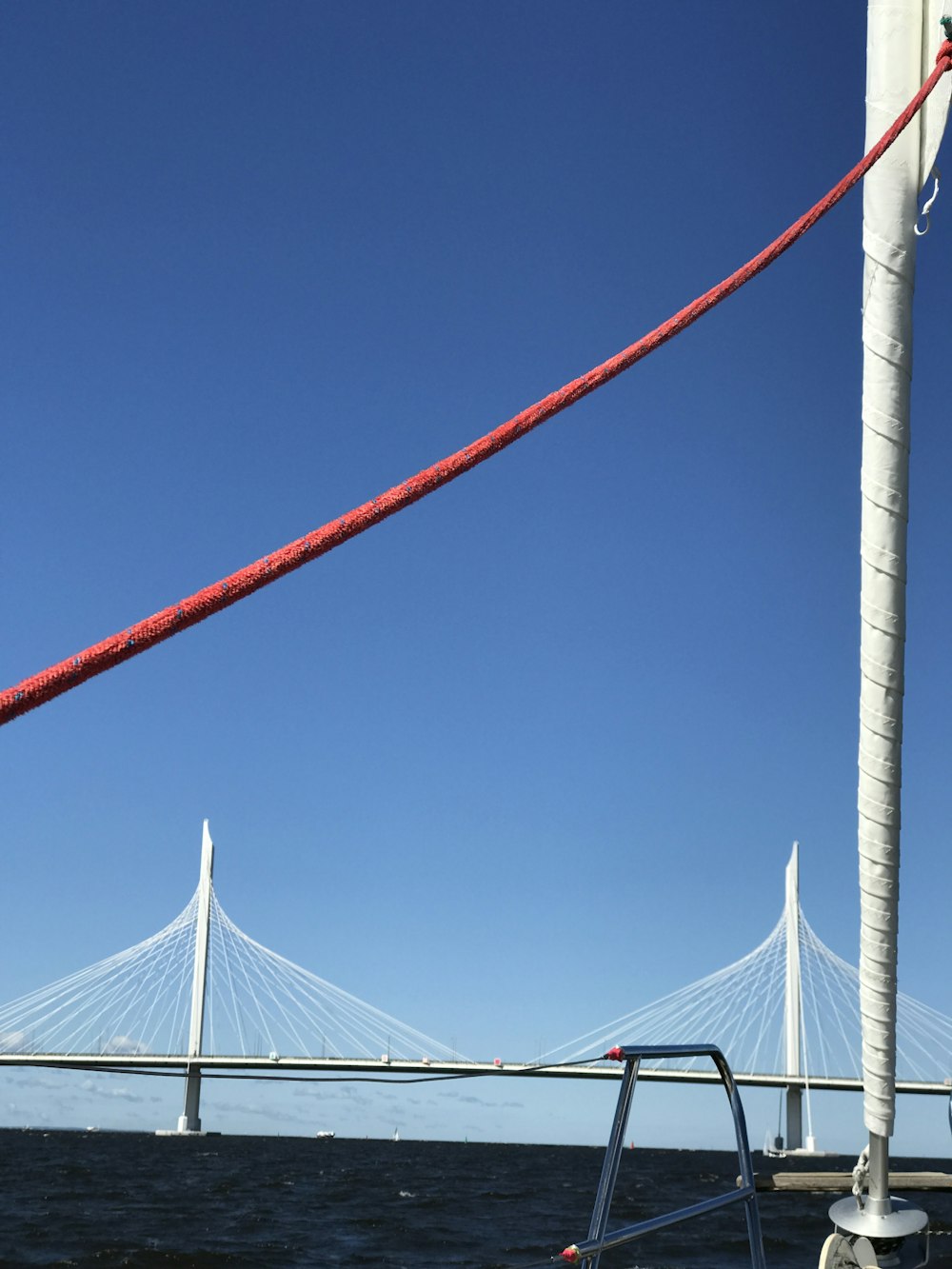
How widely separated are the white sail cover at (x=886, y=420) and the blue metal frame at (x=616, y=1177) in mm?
481

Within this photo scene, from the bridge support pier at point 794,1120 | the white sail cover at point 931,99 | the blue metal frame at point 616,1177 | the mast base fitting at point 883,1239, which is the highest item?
the white sail cover at point 931,99

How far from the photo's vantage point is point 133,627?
5.58ft

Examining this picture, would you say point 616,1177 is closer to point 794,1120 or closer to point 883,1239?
point 883,1239

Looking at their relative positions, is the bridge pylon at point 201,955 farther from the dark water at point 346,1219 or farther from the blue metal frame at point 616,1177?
the blue metal frame at point 616,1177

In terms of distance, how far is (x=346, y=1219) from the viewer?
27109 millimetres

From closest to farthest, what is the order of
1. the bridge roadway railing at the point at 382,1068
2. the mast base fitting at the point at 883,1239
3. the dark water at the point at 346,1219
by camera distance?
the mast base fitting at the point at 883,1239
the dark water at the point at 346,1219
the bridge roadway railing at the point at 382,1068

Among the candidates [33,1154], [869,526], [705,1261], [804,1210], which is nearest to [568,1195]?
[804,1210]

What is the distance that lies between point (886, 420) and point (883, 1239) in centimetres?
201

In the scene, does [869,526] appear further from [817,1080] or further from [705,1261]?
[817,1080]

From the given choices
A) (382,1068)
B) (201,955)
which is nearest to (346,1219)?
(382,1068)

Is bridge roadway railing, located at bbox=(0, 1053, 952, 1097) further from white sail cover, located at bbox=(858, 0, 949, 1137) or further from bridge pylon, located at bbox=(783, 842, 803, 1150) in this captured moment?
white sail cover, located at bbox=(858, 0, 949, 1137)

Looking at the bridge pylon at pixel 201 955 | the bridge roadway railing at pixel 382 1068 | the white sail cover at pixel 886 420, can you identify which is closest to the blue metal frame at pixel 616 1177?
the white sail cover at pixel 886 420

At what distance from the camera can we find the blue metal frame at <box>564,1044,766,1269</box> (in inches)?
111

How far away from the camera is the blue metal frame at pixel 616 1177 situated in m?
2.82
